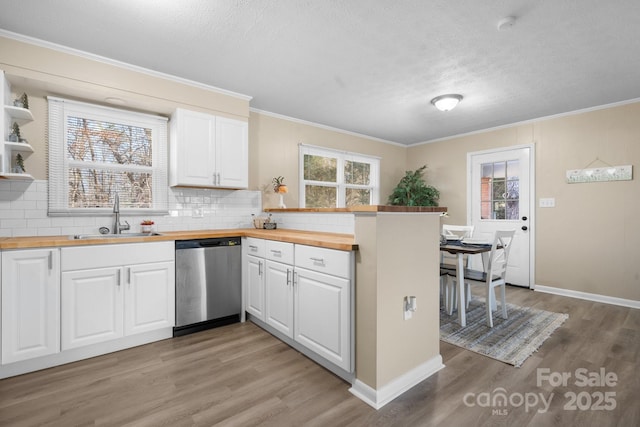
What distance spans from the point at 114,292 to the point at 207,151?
5.30 ft

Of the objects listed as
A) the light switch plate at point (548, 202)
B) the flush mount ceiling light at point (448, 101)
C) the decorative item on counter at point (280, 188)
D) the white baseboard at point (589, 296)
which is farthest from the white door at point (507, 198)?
the decorative item on counter at point (280, 188)

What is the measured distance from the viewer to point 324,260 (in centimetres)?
211

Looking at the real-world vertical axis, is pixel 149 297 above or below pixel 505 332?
above

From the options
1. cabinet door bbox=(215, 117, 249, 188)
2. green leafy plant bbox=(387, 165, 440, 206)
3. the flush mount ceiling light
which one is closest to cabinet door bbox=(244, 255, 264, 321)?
cabinet door bbox=(215, 117, 249, 188)

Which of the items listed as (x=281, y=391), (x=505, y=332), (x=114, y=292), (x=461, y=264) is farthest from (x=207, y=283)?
(x=505, y=332)

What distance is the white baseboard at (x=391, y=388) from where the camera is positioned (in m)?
1.81

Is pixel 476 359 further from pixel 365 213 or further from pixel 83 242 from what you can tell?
pixel 83 242

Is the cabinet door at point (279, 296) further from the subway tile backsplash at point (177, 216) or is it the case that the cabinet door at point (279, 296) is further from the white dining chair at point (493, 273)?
the white dining chair at point (493, 273)

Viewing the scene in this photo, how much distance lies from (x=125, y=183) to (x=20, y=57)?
1226 mm

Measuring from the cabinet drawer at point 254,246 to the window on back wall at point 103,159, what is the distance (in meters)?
1.04

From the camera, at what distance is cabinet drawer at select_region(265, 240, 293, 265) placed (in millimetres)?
2455

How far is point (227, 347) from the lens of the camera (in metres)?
2.56

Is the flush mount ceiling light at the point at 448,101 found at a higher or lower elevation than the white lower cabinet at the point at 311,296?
higher

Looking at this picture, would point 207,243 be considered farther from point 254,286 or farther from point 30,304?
point 30,304
